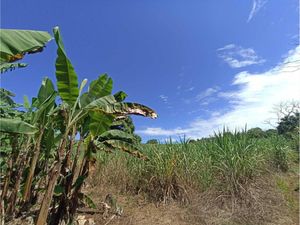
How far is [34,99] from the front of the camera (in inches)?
196

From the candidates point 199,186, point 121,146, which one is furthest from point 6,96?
point 199,186

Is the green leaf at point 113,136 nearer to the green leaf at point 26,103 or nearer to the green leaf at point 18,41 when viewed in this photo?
the green leaf at point 26,103

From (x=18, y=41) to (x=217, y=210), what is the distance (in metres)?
4.81

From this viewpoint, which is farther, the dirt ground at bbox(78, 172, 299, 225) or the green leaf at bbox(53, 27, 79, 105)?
the dirt ground at bbox(78, 172, 299, 225)

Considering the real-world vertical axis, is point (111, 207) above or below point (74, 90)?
below

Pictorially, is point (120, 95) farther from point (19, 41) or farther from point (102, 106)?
point (19, 41)

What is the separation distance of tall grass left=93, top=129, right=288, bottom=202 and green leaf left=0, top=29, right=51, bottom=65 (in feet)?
13.2

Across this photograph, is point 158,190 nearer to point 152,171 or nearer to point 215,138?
point 152,171

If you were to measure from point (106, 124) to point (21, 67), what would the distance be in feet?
5.42

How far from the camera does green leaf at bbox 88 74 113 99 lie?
473 cm

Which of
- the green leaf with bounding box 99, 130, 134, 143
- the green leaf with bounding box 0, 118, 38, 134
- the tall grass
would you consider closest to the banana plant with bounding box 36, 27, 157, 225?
the green leaf with bounding box 99, 130, 134, 143

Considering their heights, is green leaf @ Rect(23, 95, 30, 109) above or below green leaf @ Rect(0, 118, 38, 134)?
above

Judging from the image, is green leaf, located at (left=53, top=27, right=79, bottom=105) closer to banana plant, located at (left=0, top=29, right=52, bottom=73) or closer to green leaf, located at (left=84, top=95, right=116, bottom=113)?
green leaf, located at (left=84, top=95, right=116, bottom=113)

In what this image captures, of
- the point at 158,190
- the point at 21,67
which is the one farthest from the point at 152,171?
the point at 21,67
